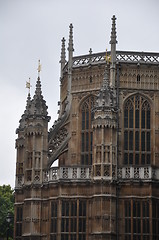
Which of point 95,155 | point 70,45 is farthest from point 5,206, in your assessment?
point 95,155

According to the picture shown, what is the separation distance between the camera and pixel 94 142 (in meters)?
60.3

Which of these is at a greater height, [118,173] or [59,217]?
[118,173]

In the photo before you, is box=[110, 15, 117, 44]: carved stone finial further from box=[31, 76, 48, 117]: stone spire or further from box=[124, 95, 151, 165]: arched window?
box=[31, 76, 48, 117]: stone spire

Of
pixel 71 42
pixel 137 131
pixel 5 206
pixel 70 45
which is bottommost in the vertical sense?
pixel 5 206

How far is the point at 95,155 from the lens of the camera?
6000 centimetres

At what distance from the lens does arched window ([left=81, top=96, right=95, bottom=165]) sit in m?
64.4

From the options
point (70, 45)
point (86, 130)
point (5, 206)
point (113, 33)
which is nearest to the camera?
point (86, 130)

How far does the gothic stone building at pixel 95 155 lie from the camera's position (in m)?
59.7

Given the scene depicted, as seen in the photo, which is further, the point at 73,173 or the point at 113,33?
the point at 113,33

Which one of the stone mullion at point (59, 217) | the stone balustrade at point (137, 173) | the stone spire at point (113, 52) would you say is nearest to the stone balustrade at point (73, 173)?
the stone mullion at point (59, 217)

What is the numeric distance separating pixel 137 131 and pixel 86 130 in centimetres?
437

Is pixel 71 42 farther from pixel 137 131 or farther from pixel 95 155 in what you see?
pixel 95 155

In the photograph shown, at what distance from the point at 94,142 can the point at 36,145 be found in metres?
5.15

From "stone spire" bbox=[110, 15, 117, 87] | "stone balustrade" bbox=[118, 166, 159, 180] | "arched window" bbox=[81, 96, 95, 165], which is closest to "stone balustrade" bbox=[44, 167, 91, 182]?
"stone balustrade" bbox=[118, 166, 159, 180]
